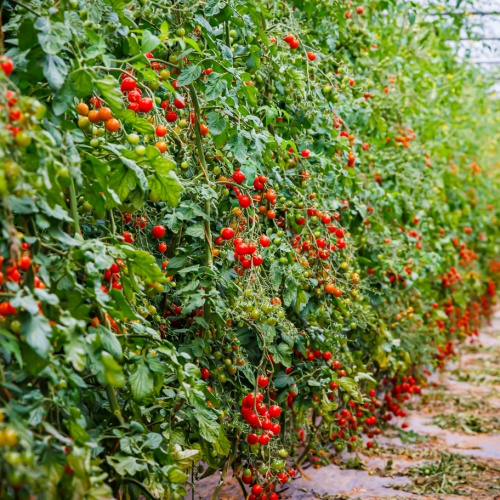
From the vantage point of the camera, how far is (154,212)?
220cm

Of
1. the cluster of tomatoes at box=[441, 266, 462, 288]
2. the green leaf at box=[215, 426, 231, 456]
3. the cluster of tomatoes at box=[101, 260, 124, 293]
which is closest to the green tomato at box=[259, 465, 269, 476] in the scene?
the green leaf at box=[215, 426, 231, 456]

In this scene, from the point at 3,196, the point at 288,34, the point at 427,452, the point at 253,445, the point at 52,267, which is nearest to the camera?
the point at 3,196

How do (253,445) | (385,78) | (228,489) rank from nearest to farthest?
1. (253,445)
2. (228,489)
3. (385,78)

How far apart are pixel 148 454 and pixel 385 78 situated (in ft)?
9.89

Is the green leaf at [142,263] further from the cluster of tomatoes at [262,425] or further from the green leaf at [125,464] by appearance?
the cluster of tomatoes at [262,425]

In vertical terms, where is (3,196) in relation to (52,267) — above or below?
above

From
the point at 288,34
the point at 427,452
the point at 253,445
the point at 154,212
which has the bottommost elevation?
the point at 427,452

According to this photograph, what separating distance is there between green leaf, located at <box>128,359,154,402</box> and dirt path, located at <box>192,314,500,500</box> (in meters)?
1.22

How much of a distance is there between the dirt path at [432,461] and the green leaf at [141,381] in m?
1.22

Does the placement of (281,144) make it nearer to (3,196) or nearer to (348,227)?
(348,227)

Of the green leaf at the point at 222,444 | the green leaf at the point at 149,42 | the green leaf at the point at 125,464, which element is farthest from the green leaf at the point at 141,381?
the green leaf at the point at 149,42

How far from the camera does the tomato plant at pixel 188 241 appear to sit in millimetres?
1288

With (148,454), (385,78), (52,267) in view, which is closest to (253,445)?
(148,454)

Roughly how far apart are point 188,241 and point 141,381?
85 centimetres
